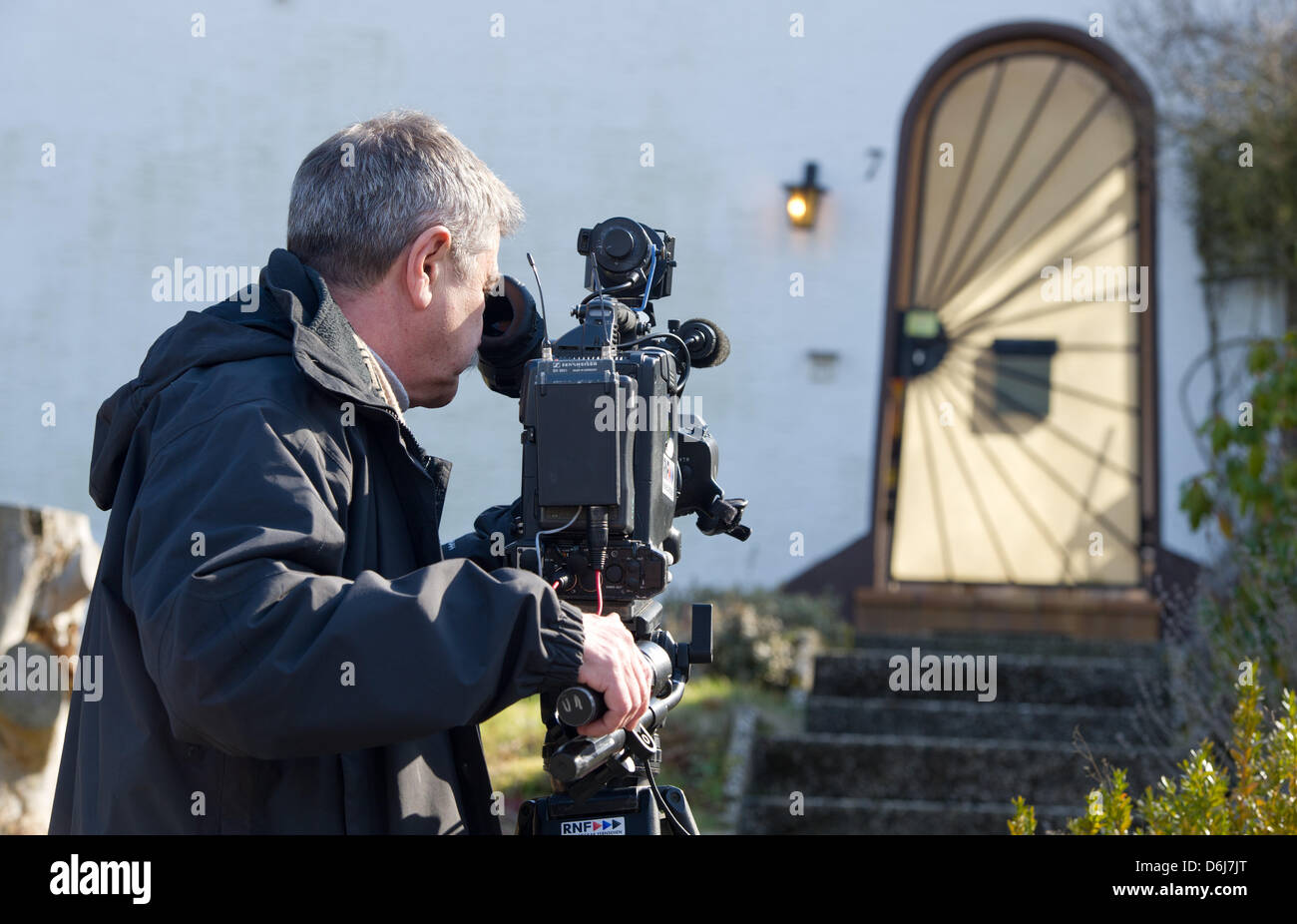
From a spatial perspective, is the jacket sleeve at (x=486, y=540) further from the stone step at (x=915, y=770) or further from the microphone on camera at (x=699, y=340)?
the stone step at (x=915, y=770)

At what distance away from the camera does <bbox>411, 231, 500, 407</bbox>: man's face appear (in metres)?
1.83

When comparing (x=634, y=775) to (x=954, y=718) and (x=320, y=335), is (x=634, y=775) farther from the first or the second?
A: (x=954, y=718)

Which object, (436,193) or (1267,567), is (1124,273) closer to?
(1267,567)

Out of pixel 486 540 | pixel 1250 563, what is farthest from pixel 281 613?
pixel 1250 563

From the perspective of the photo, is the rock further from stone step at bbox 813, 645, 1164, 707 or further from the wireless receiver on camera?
stone step at bbox 813, 645, 1164, 707

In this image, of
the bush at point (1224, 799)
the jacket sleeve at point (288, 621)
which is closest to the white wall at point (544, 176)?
the bush at point (1224, 799)

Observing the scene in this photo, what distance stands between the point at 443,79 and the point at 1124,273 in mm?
4061

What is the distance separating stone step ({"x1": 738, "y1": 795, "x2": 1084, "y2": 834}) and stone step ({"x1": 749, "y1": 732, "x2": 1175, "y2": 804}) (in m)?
0.14

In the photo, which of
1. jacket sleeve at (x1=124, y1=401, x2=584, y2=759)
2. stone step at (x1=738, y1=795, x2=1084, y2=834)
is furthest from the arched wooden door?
jacket sleeve at (x1=124, y1=401, x2=584, y2=759)

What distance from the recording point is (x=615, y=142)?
278 inches

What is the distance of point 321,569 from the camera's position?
4.91 ft

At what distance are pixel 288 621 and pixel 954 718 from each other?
4.29 meters

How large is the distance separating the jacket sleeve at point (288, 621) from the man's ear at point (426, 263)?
0.36 meters
